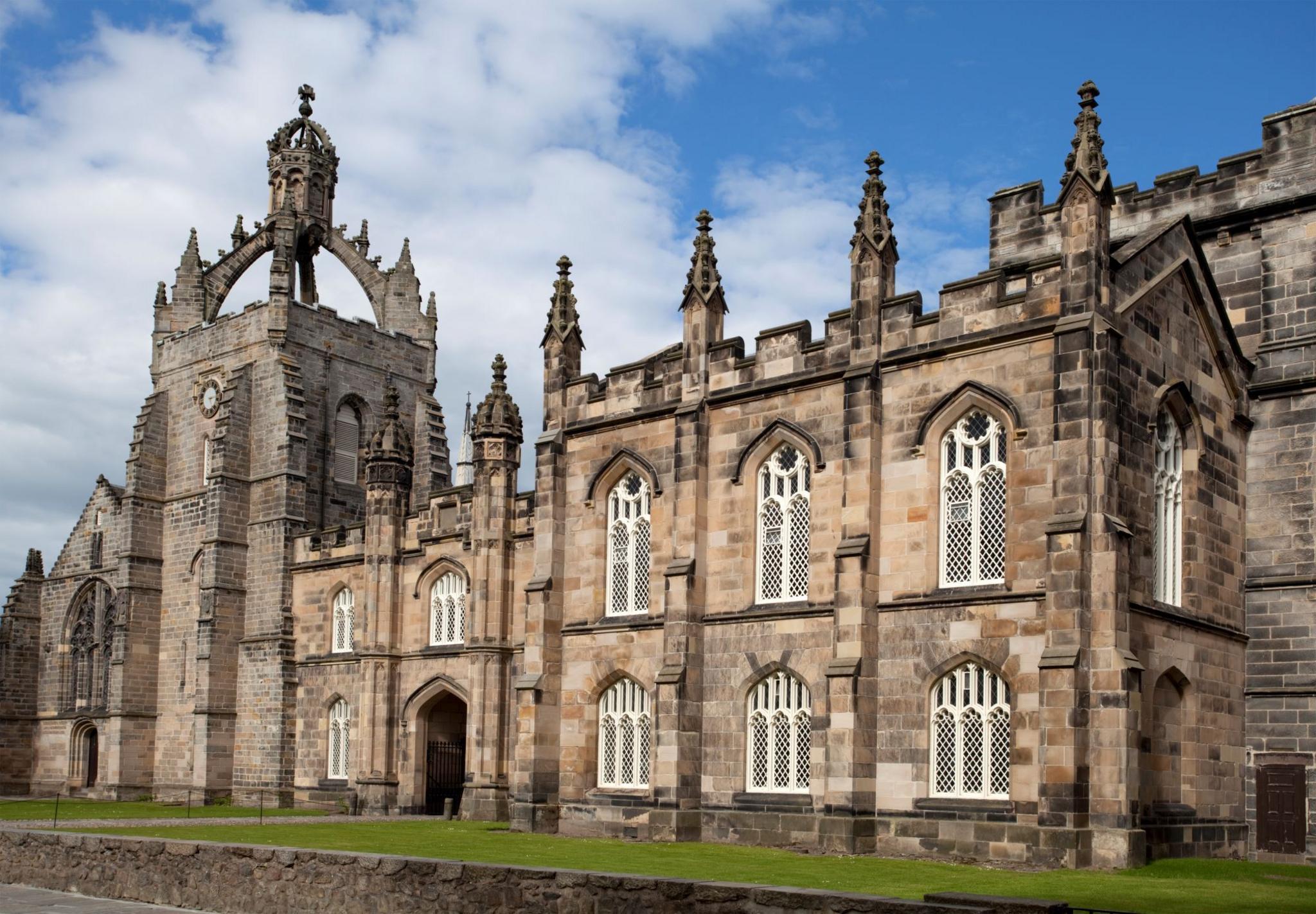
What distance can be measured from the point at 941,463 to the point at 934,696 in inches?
159

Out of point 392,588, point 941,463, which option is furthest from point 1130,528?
point 392,588

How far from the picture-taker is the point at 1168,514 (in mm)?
25625

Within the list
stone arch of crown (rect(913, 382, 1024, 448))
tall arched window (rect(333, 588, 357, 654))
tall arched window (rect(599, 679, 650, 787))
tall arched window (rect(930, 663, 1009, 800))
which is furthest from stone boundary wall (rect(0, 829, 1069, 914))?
tall arched window (rect(333, 588, 357, 654))

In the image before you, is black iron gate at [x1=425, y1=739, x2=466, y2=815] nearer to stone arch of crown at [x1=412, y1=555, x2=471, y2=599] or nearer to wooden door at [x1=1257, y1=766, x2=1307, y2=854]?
stone arch of crown at [x1=412, y1=555, x2=471, y2=599]

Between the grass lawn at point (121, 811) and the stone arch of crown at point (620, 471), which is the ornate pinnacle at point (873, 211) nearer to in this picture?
the stone arch of crown at point (620, 471)

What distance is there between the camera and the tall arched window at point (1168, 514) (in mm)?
25188

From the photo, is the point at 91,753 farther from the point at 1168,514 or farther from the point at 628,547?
the point at 1168,514

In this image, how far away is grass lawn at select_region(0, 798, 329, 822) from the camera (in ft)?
123

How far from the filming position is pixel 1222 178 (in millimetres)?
28750

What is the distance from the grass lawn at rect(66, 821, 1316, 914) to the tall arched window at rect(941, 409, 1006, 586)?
5.01 m

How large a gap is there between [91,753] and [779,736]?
35.7 m

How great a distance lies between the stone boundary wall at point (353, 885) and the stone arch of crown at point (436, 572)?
1638 centimetres

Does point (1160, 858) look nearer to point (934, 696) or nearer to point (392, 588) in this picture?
point (934, 696)

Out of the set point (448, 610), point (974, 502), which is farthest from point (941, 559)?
point (448, 610)
